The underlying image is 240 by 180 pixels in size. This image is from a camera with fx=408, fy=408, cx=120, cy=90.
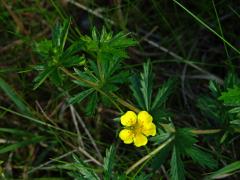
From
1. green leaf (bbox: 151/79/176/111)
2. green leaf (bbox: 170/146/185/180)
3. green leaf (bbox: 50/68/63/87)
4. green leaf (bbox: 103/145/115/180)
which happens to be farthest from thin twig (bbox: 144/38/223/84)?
green leaf (bbox: 50/68/63/87)

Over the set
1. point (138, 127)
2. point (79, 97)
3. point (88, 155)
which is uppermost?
point (79, 97)

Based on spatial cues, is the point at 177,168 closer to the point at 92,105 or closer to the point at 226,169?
the point at 226,169

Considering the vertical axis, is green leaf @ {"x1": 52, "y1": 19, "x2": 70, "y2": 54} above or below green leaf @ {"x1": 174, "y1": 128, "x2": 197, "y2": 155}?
above

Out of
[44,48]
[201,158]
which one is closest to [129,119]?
[201,158]

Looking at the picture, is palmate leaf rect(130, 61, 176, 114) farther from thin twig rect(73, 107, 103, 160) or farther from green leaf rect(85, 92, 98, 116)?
thin twig rect(73, 107, 103, 160)

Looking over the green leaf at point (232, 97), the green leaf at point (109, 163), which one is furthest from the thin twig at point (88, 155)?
the green leaf at point (232, 97)

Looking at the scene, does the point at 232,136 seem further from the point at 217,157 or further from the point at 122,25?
the point at 122,25

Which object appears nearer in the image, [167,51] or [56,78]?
[56,78]
